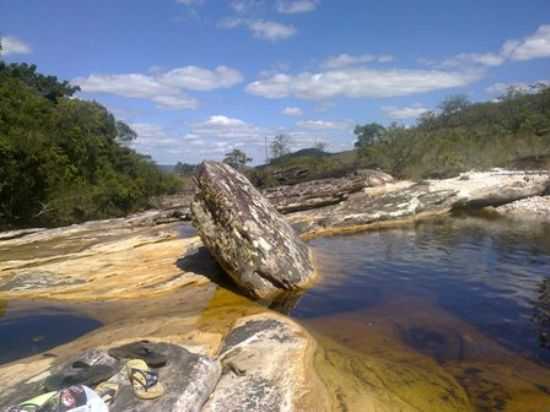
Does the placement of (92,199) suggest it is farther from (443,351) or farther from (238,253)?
(443,351)

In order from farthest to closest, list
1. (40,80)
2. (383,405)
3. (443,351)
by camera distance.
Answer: (40,80) < (443,351) < (383,405)

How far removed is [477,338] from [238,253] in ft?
13.1

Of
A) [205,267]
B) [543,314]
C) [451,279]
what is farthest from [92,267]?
[543,314]

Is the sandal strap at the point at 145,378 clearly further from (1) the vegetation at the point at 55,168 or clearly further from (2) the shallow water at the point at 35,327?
(1) the vegetation at the point at 55,168

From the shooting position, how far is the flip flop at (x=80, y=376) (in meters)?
3.35

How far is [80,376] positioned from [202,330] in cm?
216

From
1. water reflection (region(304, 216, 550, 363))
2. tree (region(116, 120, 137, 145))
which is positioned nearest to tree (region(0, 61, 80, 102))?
tree (region(116, 120, 137, 145))

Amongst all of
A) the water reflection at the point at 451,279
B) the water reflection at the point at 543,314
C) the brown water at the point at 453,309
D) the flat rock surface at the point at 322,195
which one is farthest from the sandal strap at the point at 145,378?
the flat rock surface at the point at 322,195

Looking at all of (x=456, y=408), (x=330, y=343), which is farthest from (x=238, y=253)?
(x=456, y=408)

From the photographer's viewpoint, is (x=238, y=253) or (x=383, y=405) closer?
(x=383, y=405)

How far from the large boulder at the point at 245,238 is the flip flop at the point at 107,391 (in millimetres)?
3844

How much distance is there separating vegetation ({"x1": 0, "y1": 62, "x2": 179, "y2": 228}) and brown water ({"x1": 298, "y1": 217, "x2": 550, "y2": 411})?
15.1m

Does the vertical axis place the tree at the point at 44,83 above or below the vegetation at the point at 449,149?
above

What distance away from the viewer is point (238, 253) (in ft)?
24.4
